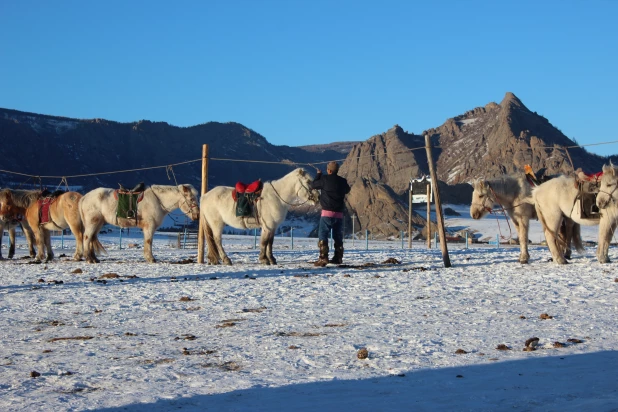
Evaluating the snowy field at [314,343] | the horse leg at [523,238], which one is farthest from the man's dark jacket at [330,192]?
the horse leg at [523,238]

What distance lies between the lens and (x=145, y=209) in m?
17.2

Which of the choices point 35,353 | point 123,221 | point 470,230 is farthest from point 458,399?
point 470,230

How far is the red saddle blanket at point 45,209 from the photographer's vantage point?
60.5 ft

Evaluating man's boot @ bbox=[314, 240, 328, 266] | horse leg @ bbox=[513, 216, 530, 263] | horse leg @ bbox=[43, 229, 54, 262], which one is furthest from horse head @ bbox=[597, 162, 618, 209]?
horse leg @ bbox=[43, 229, 54, 262]

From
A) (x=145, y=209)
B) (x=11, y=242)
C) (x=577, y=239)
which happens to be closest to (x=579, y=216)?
(x=577, y=239)

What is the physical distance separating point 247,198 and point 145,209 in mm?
3185

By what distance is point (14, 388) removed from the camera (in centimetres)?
507

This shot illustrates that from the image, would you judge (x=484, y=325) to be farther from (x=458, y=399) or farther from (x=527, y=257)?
(x=527, y=257)

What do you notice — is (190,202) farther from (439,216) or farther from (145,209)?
(439,216)

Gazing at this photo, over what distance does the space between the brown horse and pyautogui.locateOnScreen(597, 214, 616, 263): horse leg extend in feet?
40.7

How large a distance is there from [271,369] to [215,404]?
3.33 ft

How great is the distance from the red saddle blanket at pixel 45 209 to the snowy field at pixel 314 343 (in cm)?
650

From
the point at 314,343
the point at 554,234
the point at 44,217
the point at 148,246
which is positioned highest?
the point at 44,217

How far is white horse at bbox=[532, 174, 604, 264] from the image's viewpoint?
13.6m
